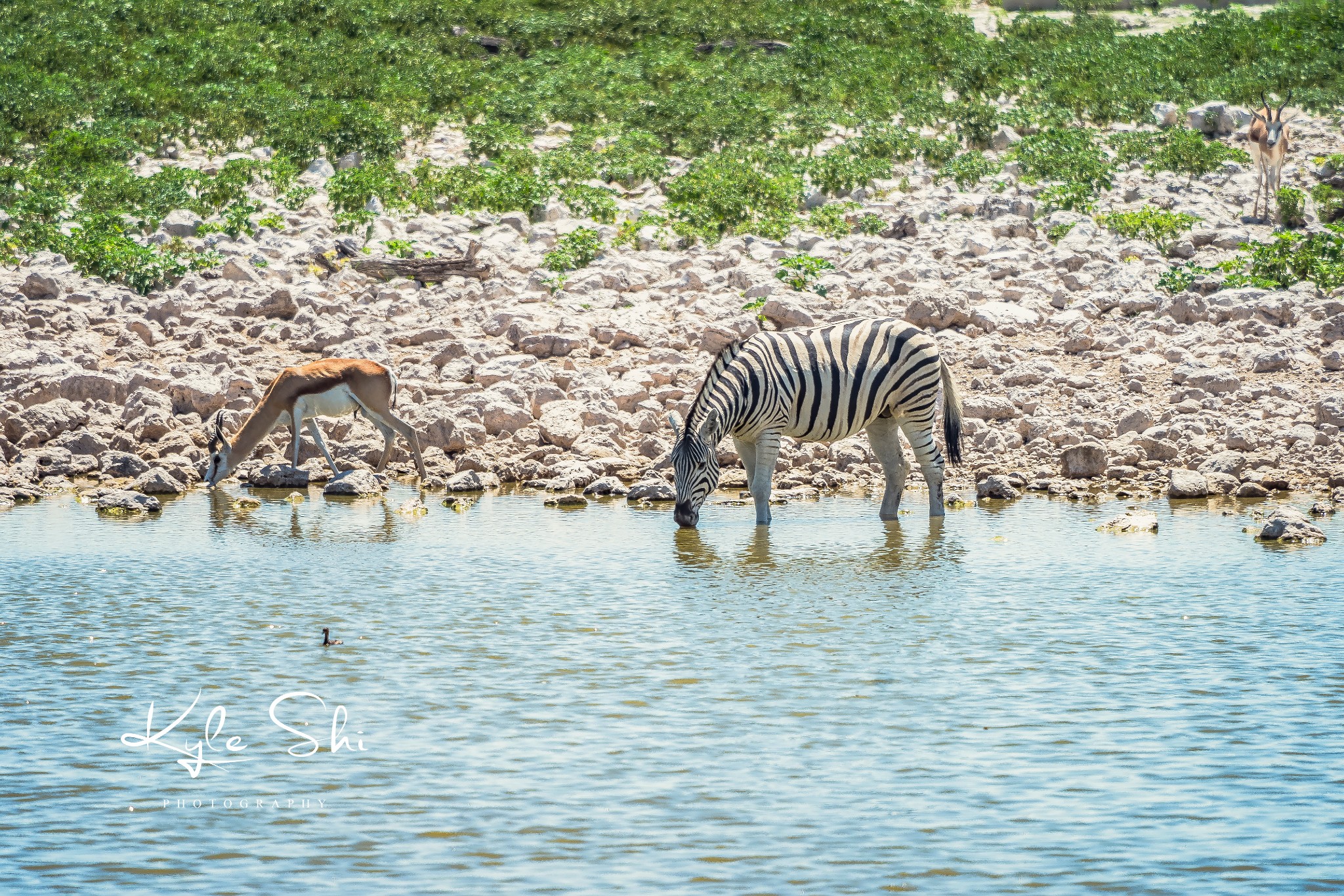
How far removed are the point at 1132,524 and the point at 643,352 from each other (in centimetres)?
600

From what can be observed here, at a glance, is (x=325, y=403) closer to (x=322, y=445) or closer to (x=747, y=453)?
(x=322, y=445)

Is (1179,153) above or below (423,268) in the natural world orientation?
above

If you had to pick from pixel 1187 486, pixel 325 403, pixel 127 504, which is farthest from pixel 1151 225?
pixel 127 504

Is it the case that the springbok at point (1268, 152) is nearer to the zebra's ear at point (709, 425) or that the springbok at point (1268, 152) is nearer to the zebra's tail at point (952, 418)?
the zebra's tail at point (952, 418)

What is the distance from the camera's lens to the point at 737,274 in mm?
18625

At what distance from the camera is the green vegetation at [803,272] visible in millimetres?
18234

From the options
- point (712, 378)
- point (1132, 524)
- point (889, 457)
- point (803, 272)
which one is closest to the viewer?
point (1132, 524)

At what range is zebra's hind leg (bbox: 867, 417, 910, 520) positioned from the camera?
1310cm

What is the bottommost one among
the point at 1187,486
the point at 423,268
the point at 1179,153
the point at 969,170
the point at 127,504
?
the point at 127,504

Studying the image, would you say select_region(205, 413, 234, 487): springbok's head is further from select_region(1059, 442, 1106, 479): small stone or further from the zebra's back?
select_region(1059, 442, 1106, 479): small stone

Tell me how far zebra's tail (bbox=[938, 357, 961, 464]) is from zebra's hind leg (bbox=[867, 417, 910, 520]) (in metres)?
0.41

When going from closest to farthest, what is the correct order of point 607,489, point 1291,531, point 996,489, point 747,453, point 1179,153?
point 1291,531
point 747,453
point 996,489
point 607,489
point 1179,153

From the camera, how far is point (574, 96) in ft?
97.1
